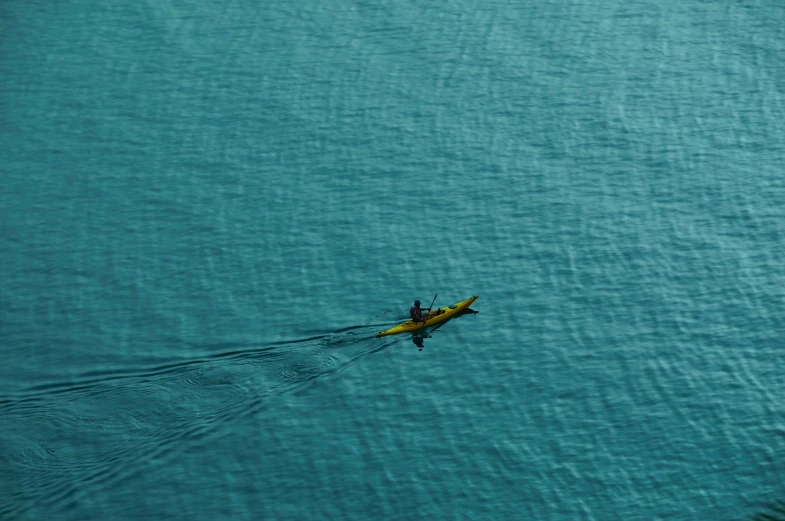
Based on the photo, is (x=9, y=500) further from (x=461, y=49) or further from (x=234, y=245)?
(x=461, y=49)

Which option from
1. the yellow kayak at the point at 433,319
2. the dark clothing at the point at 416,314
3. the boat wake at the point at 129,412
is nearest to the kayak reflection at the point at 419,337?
the yellow kayak at the point at 433,319

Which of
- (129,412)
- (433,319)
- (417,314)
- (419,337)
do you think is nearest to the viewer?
(129,412)

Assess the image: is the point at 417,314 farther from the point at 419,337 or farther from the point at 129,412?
the point at 129,412

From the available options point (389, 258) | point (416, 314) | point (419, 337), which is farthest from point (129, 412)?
point (389, 258)

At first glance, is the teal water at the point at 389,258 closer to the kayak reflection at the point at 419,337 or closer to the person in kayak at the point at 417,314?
the kayak reflection at the point at 419,337

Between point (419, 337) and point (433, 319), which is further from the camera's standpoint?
point (419, 337)

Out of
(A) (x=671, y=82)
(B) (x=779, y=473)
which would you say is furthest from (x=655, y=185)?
(B) (x=779, y=473)

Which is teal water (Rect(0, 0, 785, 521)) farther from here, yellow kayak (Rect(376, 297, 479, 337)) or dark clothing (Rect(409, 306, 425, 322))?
dark clothing (Rect(409, 306, 425, 322))

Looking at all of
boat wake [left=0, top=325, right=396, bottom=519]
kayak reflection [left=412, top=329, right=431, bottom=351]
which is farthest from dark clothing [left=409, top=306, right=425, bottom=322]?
boat wake [left=0, top=325, right=396, bottom=519]
